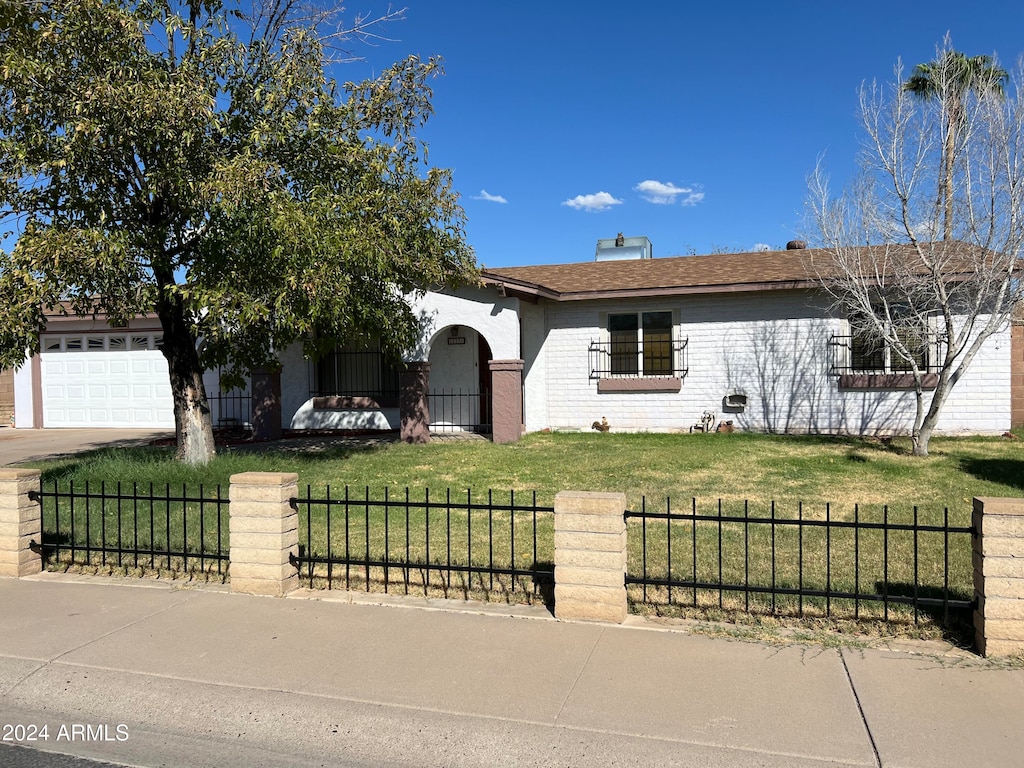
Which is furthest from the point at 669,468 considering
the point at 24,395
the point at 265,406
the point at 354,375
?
the point at 24,395

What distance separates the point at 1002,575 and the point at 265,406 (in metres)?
14.8

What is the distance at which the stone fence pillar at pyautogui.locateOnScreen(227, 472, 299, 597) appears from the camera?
574 centimetres

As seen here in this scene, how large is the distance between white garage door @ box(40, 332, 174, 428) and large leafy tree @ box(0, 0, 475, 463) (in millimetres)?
9477

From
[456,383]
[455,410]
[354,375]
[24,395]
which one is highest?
[354,375]

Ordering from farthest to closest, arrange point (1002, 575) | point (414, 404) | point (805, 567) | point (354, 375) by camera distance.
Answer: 1. point (354, 375)
2. point (414, 404)
3. point (805, 567)
4. point (1002, 575)

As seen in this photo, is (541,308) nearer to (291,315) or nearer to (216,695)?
(291,315)

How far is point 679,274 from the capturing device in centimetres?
1673

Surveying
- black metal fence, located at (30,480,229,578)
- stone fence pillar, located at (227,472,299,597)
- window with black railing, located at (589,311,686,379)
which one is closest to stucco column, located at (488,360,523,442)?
window with black railing, located at (589,311,686,379)

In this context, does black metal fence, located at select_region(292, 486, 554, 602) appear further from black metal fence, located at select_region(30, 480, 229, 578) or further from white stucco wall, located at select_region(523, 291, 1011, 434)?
white stucco wall, located at select_region(523, 291, 1011, 434)

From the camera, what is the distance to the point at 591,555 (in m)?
5.11

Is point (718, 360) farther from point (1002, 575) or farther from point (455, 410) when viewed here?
point (1002, 575)

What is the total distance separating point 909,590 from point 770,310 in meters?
10.7

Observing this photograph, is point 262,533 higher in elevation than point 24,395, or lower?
lower

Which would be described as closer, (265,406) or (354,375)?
(265,406)
